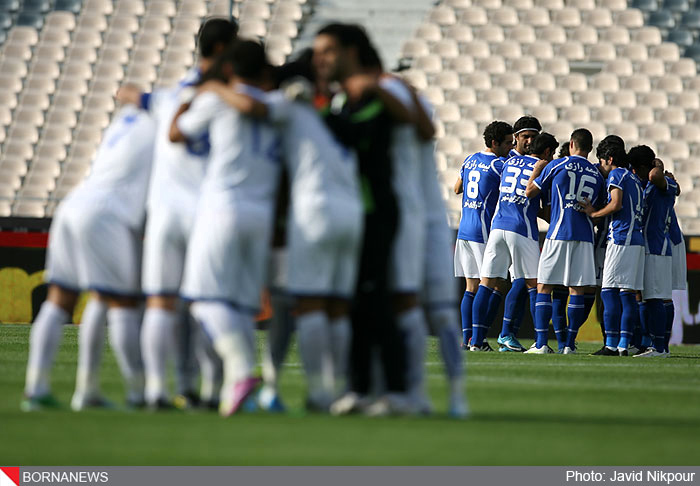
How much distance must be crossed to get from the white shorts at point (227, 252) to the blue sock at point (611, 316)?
714 cm

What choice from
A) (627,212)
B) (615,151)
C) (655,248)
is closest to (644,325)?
(655,248)

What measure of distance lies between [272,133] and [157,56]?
1984cm

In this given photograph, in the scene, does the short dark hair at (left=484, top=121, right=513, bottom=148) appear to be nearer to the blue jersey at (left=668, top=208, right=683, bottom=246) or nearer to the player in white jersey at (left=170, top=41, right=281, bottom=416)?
the blue jersey at (left=668, top=208, right=683, bottom=246)

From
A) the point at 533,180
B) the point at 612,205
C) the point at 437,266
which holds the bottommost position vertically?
the point at 437,266

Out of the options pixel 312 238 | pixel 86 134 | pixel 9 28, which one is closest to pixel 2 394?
pixel 312 238

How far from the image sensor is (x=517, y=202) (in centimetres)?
1202

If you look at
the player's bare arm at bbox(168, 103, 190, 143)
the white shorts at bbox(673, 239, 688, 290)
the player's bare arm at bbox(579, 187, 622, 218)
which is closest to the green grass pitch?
the player's bare arm at bbox(168, 103, 190, 143)

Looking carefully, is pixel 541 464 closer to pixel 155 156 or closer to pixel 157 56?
pixel 155 156

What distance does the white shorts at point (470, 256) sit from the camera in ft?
41.0

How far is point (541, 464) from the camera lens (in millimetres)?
4160

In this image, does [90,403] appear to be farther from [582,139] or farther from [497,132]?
[497,132]

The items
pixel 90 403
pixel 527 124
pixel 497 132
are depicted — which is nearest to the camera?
pixel 90 403

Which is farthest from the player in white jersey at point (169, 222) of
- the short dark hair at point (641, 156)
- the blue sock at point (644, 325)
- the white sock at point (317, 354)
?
the blue sock at point (644, 325)

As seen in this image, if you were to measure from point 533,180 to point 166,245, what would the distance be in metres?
6.72
